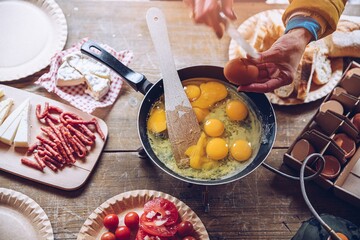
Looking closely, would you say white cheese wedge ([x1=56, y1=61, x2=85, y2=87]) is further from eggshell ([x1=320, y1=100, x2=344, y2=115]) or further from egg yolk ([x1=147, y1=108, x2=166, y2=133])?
eggshell ([x1=320, y1=100, x2=344, y2=115])

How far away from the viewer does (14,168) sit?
5.74 ft

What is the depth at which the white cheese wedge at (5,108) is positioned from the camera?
182cm

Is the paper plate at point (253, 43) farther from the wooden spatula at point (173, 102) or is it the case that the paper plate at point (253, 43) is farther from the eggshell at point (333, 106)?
the wooden spatula at point (173, 102)

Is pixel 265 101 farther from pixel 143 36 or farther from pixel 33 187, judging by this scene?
pixel 33 187

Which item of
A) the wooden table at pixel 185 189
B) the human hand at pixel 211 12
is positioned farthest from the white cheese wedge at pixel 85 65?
the human hand at pixel 211 12

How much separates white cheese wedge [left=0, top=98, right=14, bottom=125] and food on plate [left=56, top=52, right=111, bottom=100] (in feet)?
0.62

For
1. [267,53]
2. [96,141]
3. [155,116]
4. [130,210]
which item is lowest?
[130,210]

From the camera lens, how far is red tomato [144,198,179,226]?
1647 millimetres

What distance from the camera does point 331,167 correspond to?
1.71m

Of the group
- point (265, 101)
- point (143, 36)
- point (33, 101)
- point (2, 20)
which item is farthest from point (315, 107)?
point (2, 20)

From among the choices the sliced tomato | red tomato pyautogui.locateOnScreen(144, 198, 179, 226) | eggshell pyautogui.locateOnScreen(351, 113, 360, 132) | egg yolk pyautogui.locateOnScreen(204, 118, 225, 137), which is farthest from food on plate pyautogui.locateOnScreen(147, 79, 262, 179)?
eggshell pyautogui.locateOnScreen(351, 113, 360, 132)

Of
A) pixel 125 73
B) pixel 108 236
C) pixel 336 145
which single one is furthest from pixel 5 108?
pixel 336 145

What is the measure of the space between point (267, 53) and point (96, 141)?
28.7 inches

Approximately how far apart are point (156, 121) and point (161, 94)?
10 cm
